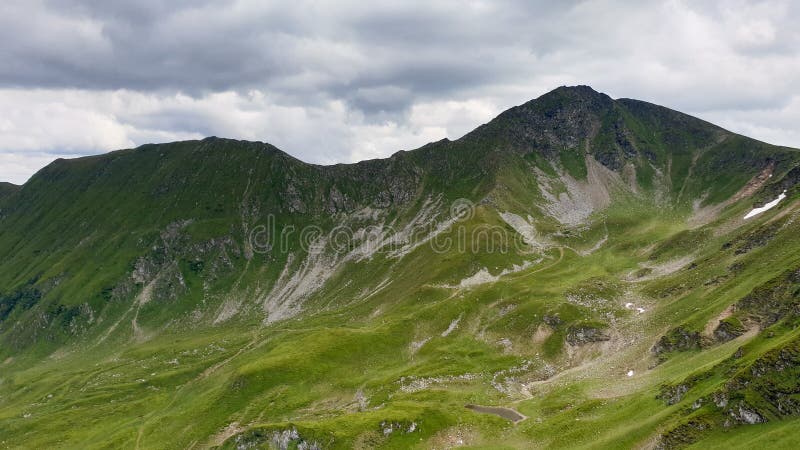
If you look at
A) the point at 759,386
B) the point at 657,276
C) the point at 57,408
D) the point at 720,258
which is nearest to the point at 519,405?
the point at 759,386

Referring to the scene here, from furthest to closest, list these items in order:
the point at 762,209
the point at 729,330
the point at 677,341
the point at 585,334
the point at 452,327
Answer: the point at 762,209, the point at 452,327, the point at 585,334, the point at 677,341, the point at 729,330

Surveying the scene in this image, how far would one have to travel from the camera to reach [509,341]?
14075cm

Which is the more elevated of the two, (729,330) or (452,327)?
(729,330)

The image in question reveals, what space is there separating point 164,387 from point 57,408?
129 feet

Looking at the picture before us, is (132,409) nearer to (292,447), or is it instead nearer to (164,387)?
(164,387)

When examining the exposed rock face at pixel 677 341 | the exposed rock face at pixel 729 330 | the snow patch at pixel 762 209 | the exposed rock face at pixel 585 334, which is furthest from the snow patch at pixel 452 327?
the snow patch at pixel 762 209

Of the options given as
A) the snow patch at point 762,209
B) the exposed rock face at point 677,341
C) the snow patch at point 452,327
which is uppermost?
the snow patch at point 762,209

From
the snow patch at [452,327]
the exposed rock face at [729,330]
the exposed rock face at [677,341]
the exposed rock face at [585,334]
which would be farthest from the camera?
the snow patch at [452,327]

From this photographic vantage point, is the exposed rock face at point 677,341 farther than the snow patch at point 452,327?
No

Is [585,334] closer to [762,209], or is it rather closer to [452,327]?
[452,327]

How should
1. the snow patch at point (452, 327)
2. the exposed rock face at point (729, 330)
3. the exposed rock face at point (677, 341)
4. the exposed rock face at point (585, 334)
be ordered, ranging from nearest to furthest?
the exposed rock face at point (729, 330) < the exposed rock face at point (677, 341) < the exposed rock face at point (585, 334) < the snow patch at point (452, 327)

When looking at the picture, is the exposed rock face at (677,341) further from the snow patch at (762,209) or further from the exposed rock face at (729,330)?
the snow patch at (762,209)

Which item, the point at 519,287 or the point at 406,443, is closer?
the point at 406,443

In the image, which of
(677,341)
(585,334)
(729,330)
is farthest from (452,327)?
(729,330)
